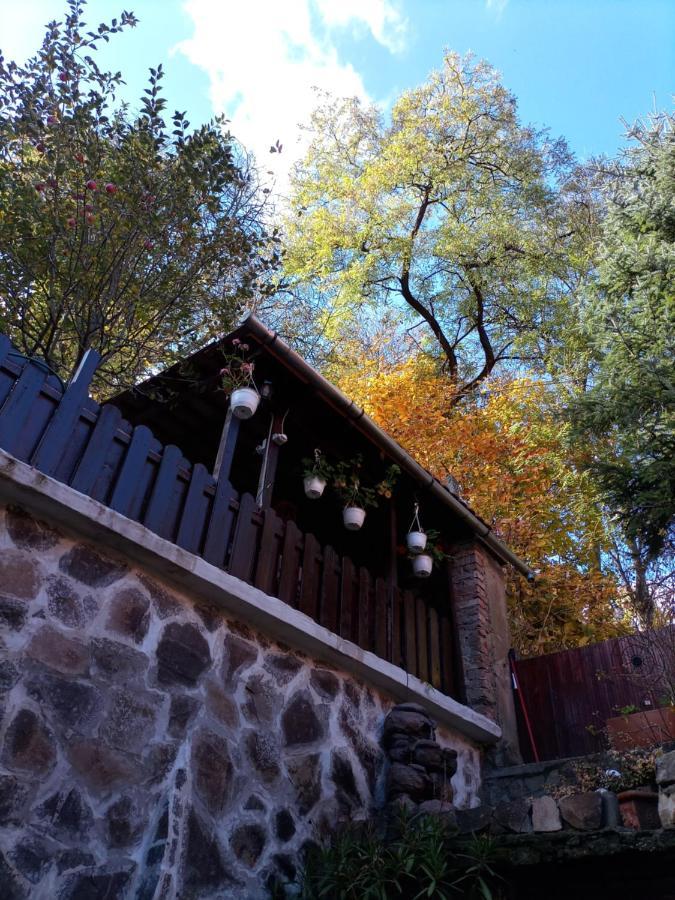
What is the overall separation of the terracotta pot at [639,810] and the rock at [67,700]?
2747 mm

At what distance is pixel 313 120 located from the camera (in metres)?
19.9

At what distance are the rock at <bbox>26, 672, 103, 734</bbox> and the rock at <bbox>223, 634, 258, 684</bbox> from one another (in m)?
0.97

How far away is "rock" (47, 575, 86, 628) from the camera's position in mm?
3742

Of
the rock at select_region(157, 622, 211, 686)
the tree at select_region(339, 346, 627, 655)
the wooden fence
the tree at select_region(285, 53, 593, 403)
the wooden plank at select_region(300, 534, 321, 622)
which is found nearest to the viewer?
the rock at select_region(157, 622, 211, 686)

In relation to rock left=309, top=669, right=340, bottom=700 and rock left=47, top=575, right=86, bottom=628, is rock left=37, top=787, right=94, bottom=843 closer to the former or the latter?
rock left=47, top=575, right=86, bottom=628

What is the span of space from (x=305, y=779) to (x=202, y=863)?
1.05 m

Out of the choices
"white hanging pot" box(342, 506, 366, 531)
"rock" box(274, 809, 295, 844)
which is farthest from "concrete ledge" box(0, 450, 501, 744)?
"white hanging pot" box(342, 506, 366, 531)

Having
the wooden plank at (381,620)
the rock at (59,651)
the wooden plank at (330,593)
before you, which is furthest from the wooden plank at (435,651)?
the rock at (59,651)

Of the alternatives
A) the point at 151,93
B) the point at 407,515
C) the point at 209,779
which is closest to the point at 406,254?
the point at 407,515

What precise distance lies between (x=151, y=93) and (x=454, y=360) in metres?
11.9

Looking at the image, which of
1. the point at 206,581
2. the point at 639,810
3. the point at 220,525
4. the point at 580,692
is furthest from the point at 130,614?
the point at 580,692

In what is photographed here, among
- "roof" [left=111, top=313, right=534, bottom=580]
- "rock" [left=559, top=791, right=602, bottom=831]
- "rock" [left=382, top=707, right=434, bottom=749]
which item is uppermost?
"roof" [left=111, top=313, right=534, bottom=580]

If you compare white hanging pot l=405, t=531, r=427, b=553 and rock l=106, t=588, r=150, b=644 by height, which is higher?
white hanging pot l=405, t=531, r=427, b=553

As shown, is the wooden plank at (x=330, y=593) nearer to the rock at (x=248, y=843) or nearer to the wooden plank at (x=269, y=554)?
the wooden plank at (x=269, y=554)
